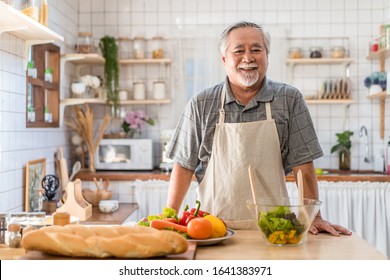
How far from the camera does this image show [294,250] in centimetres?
147

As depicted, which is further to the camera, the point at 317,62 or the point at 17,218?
the point at 317,62

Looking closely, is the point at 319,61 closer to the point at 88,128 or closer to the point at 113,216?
the point at 88,128

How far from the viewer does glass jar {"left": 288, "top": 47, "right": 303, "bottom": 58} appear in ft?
15.2

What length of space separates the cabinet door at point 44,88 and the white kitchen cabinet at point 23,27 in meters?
0.26

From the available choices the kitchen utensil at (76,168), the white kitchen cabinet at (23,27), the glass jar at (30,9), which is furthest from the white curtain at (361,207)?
the glass jar at (30,9)

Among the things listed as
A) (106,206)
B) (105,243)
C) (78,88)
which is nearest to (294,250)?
(105,243)

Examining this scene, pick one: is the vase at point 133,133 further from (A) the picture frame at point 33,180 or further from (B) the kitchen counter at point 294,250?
(B) the kitchen counter at point 294,250

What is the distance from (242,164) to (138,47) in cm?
277

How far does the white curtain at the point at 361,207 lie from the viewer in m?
3.99

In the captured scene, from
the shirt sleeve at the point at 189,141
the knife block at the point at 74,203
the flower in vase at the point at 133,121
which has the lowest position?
the knife block at the point at 74,203

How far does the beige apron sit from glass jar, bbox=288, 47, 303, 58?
258 cm
